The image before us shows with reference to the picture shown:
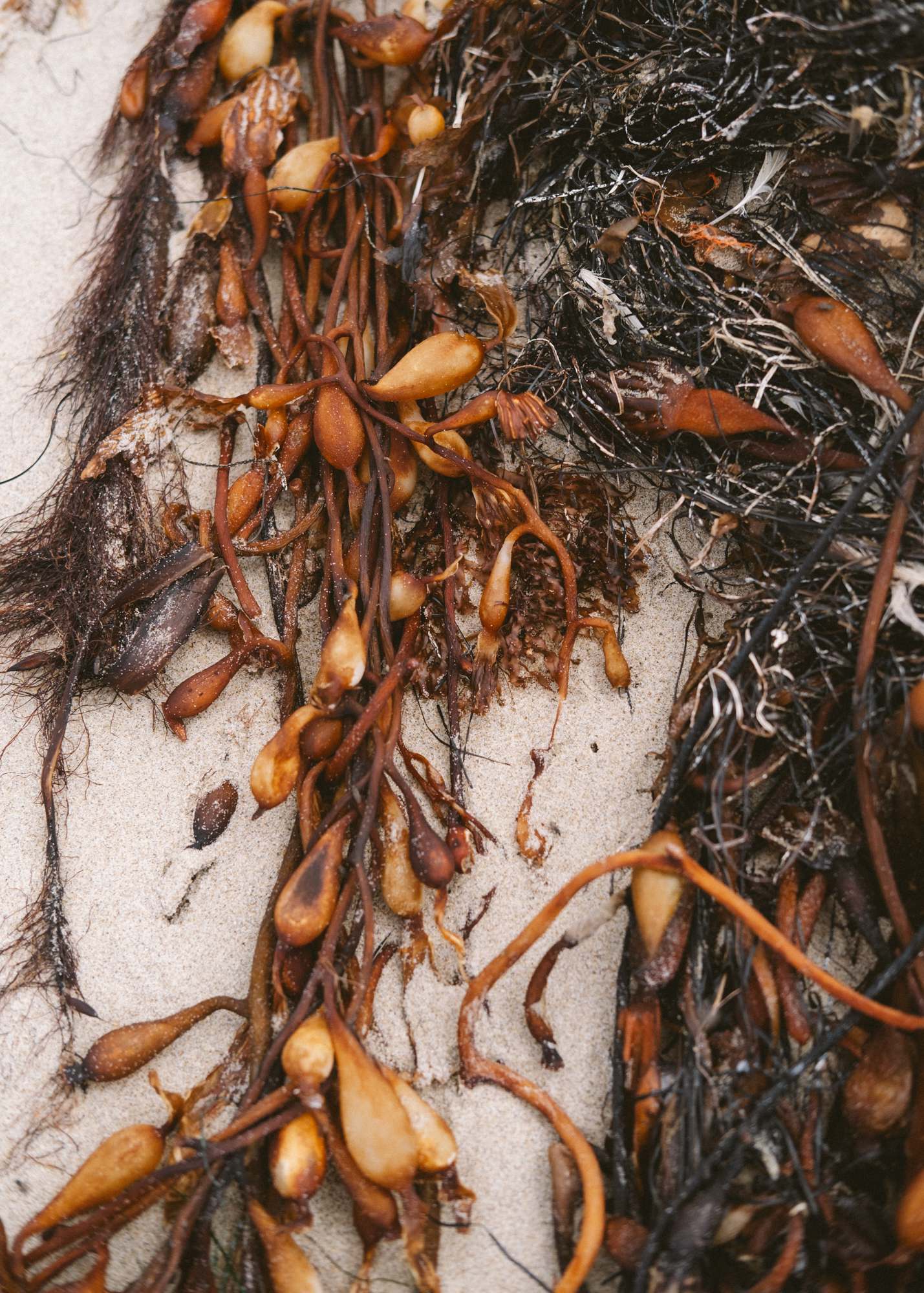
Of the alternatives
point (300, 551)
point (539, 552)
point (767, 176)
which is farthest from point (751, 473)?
point (300, 551)

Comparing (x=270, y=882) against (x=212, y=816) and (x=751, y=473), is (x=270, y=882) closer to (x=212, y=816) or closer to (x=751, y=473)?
(x=212, y=816)

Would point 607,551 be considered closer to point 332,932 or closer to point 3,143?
point 332,932

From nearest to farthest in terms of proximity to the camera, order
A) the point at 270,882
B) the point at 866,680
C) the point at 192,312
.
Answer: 1. the point at 866,680
2. the point at 270,882
3. the point at 192,312

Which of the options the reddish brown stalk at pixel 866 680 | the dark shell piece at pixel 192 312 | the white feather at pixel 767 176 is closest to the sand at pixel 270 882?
the dark shell piece at pixel 192 312

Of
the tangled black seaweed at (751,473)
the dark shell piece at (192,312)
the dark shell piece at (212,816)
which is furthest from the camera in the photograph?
the dark shell piece at (192,312)

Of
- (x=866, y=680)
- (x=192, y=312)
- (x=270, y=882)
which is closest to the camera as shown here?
(x=866, y=680)

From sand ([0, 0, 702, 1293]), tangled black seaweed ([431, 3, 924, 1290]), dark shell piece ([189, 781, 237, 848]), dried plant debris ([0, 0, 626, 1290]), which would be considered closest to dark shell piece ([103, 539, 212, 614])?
dried plant debris ([0, 0, 626, 1290])

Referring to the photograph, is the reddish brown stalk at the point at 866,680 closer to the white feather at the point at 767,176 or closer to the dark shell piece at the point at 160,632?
the white feather at the point at 767,176
